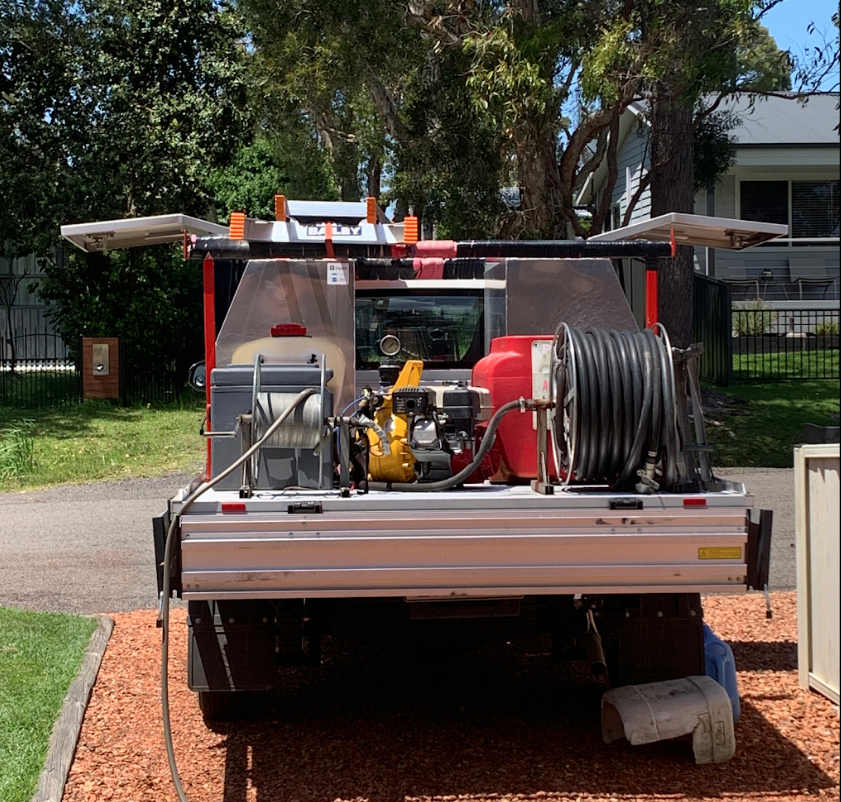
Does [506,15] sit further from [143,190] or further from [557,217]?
[143,190]

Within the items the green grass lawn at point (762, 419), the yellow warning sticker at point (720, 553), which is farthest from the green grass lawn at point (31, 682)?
the green grass lawn at point (762, 419)

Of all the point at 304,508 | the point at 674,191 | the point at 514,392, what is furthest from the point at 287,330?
the point at 674,191

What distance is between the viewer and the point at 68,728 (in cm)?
530

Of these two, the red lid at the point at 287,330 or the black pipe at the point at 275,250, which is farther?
the red lid at the point at 287,330

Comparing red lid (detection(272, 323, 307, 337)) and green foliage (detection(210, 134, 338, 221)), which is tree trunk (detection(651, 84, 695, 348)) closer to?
green foliage (detection(210, 134, 338, 221))

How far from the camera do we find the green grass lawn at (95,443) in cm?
1412

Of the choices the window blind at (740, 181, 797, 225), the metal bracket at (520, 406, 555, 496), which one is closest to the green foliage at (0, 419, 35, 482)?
the metal bracket at (520, 406, 555, 496)

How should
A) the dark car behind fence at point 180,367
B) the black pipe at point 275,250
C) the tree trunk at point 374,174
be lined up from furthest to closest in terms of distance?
the tree trunk at point 374,174, the dark car behind fence at point 180,367, the black pipe at point 275,250

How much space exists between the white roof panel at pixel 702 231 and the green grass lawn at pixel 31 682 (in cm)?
376

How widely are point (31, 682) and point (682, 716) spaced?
11.3 ft

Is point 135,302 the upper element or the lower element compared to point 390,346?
upper

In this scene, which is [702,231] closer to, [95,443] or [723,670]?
[723,670]

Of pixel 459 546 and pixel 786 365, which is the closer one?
pixel 459 546

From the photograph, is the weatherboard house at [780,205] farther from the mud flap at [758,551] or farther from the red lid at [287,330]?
the mud flap at [758,551]
